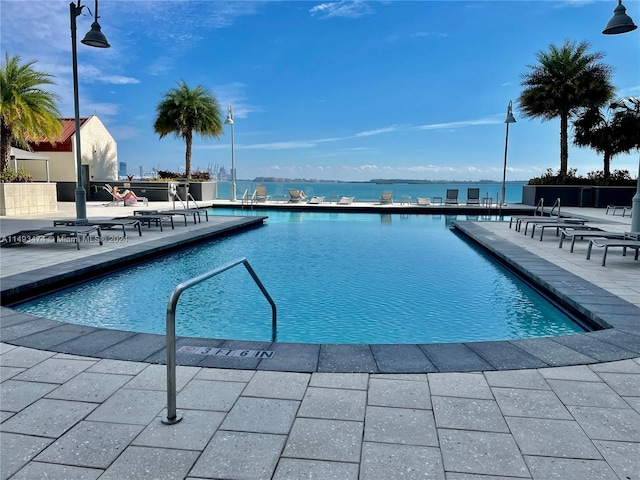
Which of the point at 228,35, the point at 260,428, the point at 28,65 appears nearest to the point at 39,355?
the point at 260,428

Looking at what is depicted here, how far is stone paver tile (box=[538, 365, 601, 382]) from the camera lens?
2.89 m

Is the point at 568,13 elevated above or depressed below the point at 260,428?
above

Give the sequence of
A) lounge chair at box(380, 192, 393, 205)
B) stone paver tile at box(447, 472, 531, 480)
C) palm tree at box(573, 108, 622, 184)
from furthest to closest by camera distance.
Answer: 1. lounge chair at box(380, 192, 393, 205)
2. palm tree at box(573, 108, 622, 184)
3. stone paver tile at box(447, 472, 531, 480)

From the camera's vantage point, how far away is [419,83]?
34.0 meters

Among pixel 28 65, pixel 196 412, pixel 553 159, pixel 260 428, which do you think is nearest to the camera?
pixel 260 428

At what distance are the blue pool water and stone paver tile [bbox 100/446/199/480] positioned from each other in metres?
2.38

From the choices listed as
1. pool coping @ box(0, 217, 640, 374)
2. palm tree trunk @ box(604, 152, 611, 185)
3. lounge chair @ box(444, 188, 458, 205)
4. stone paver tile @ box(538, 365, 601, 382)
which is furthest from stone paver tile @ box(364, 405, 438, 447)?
palm tree trunk @ box(604, 152, 611, 185)

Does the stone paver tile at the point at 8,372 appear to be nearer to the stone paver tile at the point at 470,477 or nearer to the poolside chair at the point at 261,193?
the stone paver tile at the point at 470,477

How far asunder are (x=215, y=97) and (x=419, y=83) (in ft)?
55.3

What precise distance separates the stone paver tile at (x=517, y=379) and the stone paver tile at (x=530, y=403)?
0.22ft

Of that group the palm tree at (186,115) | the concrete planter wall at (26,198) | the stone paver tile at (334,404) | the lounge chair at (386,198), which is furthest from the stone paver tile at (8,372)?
the palm tree at (186,115)

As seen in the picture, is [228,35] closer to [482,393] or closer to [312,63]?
[312,63]

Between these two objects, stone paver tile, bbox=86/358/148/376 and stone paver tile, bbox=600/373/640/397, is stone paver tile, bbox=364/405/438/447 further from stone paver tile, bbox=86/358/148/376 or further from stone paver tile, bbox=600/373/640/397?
stone paver tile, bbox=86/358/148/376

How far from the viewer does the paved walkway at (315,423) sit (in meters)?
1.96
